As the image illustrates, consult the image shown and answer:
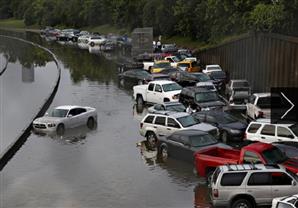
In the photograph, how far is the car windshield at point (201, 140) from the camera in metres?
25.2

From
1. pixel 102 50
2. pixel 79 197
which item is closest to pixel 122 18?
pixel 102 50

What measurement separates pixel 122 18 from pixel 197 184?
10255cm

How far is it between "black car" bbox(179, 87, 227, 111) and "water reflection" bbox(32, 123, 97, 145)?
259 inches

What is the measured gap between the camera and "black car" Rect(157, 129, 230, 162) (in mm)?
25141

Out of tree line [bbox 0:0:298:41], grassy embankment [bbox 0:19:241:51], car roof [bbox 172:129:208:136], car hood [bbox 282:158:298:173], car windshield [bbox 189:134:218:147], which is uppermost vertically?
tree line [bbox 0:0:298:41]

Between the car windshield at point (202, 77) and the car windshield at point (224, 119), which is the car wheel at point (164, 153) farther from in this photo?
the car windshield at point (202, 77)

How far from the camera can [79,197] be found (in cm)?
2130

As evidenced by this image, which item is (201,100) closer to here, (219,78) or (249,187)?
(219,78)

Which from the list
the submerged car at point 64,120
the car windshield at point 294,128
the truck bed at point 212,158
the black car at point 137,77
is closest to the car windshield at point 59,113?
the submerged car at point 64,120

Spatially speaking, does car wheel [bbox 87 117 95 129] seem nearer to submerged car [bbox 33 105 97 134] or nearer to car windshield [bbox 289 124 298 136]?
submerged car [bbox 33 105 97 134]

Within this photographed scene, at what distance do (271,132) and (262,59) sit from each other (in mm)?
19907

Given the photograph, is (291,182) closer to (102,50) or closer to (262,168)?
(262,168)

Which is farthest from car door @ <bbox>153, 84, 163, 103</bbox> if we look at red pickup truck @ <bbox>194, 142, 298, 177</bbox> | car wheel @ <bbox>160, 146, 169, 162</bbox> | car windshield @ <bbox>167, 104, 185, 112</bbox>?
red pickup truck @ <bbox>194, 142, 298, 177</bbox>

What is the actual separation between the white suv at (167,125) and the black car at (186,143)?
7.42ft
